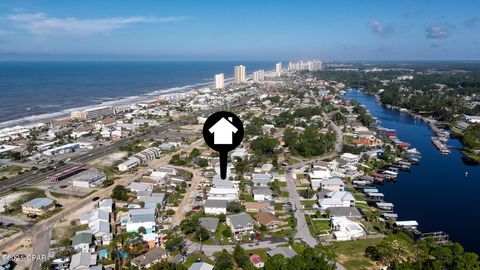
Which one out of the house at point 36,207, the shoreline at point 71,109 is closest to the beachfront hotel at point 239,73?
the shoreline at point 71,109

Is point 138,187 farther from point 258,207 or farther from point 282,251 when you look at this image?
point 282,251

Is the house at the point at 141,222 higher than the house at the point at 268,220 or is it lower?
higher

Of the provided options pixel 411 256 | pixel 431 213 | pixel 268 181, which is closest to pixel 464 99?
pixel 431 213

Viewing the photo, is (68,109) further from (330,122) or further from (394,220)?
(394,220)

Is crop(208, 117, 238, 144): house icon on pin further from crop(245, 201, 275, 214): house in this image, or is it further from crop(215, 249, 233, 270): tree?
crop(245, 201, 275, 214): house

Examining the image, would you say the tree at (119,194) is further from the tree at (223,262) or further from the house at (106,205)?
the tree at (223,262)

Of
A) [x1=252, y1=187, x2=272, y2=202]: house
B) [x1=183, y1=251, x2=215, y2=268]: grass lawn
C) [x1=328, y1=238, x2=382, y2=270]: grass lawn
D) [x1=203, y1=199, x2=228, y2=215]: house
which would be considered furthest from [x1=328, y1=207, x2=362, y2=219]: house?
[x1=183, y1=251, x2=215, y2=268]: grass lawn
